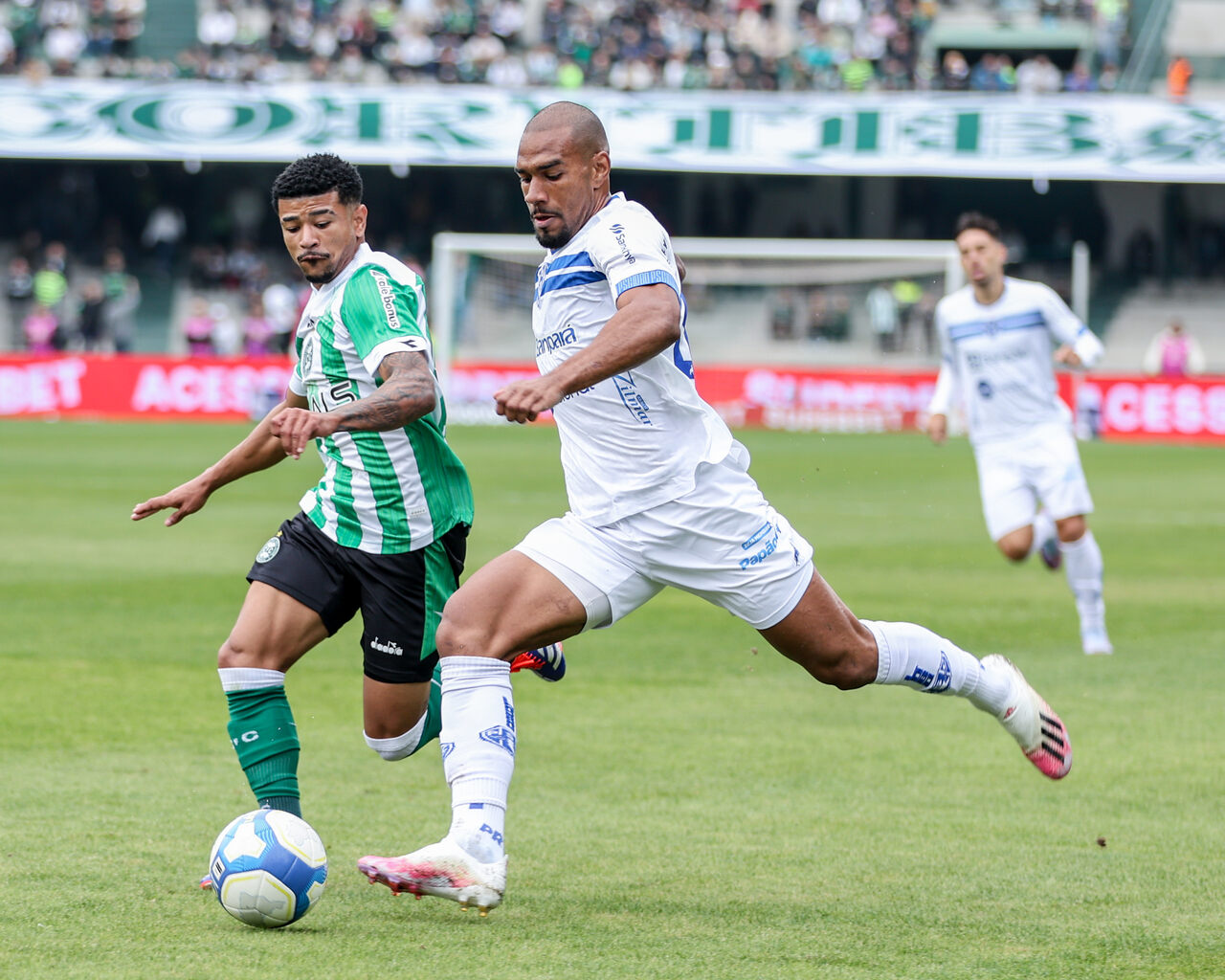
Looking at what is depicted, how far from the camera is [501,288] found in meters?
32.0

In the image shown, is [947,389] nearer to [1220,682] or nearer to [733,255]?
[1220,682]

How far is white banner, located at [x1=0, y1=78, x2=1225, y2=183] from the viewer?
36469 mm

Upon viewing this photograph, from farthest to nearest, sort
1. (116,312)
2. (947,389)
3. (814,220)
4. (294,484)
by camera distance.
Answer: (814,220) → (116,312) → (294,484) → (947,389)

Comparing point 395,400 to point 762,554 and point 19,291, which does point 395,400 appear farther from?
point 19,291

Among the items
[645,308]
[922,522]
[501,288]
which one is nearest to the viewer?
[645,308]

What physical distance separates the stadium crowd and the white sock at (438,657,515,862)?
33.9 m

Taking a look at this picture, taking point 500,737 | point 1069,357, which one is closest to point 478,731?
point 500,737

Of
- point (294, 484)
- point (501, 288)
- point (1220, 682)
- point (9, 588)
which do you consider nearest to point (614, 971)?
point (1220, 682)

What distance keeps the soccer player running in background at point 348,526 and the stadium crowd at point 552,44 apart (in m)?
32.9

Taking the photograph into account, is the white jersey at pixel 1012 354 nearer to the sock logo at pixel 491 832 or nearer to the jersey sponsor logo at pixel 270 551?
the jersey sponsor logo at pixel 270 551

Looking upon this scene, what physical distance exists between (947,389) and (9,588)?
6596mm

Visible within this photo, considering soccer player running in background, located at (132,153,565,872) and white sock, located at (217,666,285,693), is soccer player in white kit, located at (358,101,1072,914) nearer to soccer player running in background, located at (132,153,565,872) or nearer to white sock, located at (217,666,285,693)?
soccer player running in background, located at (132,153,565,872)

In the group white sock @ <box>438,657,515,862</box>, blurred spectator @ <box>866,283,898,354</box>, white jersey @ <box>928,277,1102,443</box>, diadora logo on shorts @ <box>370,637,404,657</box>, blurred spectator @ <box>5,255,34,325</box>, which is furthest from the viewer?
blurred spectator @ <box>5,255,34,325</box>

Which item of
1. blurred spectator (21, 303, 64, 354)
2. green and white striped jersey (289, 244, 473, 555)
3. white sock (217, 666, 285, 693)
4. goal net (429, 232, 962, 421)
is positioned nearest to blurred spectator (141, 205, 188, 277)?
blurred spectator (21, 303, 64, 354)
